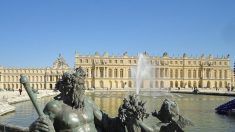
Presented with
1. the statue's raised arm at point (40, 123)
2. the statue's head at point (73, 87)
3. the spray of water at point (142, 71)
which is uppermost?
the spray of water at point (142, 71)

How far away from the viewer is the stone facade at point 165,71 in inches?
4692

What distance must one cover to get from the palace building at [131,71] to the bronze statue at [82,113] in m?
112

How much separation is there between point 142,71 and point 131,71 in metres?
25.5

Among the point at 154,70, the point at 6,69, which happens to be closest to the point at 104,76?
the point at 154,70

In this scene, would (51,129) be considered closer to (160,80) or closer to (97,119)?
(97,119)

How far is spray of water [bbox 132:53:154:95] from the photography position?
88.0 meters

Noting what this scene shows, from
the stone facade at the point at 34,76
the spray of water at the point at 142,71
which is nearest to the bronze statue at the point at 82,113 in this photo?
the spray of water at the point at 142,71

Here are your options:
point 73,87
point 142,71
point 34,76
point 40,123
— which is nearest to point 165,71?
point 142,71

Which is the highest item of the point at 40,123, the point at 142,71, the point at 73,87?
the point at 142,71

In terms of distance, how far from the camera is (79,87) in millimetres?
3861

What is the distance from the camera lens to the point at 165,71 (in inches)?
4801

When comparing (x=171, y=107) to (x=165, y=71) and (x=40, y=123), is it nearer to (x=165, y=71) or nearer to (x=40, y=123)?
(x=40, y=123)

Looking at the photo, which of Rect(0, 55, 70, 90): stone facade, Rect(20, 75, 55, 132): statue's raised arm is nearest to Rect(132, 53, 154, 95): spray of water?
Rect(0, 55, 70, 90): stone facade

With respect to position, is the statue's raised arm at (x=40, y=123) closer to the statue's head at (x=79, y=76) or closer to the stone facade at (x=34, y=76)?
the statue's head at (x=79, y=76)
